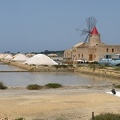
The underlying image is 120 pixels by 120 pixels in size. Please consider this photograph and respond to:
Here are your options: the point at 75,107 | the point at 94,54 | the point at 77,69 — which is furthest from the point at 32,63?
the point at 75,107

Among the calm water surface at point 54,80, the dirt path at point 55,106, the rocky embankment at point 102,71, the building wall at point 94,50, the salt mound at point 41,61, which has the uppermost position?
the building wall at point 94,50

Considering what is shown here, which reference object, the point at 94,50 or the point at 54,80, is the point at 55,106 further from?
the point at 94,50

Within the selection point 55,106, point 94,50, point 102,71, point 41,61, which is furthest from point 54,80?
point 94,50

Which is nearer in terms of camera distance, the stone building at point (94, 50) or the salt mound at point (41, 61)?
the salt mound at point (41, 61)

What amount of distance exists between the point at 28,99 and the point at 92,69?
1632 cm

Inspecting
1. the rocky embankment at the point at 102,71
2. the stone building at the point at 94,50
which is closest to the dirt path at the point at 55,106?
the rocky embankment at the point at 102,71

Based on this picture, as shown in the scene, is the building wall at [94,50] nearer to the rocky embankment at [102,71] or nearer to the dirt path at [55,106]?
the rocky embankment at [102,71]

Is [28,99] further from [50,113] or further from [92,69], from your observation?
[92,69]

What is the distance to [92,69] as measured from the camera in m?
25.8

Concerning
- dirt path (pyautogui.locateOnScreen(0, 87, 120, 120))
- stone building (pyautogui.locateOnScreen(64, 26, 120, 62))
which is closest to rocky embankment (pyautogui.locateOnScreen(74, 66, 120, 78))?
stone building (pyautogui.locateOnScreen(64, 26, 120, 62))

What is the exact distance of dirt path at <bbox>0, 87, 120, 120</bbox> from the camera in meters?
7.57

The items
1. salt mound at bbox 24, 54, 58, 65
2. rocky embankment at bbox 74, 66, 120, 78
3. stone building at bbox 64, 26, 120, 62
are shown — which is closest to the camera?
rocky embankment at bbox 74, 66, 120, 78

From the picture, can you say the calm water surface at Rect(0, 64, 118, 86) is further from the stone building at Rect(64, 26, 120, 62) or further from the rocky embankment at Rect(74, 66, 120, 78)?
the stone building at Rect(64, 26, 120, 62)

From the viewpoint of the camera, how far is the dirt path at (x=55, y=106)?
7574 millimetres
